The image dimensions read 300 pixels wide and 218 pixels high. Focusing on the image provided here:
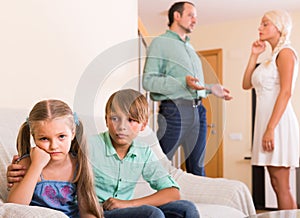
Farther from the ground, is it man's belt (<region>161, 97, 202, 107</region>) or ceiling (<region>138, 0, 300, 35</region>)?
ceiling (<region>138, 0, 300, 35</region>)

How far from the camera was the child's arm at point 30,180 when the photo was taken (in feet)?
3.74

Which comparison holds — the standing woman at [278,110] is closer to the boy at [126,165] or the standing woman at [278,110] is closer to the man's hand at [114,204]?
the boy at [126,165]

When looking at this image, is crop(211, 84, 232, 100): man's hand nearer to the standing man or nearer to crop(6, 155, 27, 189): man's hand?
the standing man

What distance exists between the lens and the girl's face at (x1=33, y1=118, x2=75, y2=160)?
3.96 ft

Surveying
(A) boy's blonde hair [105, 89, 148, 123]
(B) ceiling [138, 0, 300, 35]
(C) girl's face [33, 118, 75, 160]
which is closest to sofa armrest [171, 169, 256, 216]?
(A) boy's blonde hair [105, 89, 148, 123]

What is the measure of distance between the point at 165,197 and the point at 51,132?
0.44 m

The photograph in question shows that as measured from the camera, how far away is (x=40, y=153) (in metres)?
1.19

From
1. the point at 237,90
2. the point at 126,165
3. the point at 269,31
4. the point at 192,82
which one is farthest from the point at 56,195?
the point at 237,90

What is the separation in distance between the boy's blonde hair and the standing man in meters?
0.84

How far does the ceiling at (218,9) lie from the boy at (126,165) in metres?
3.43

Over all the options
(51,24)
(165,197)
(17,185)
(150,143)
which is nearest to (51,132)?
(17,185)

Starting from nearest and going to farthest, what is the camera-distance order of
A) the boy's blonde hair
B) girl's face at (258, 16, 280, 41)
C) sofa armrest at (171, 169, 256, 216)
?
the boy's blonde hair < sofa armrest at (171, 169, 256, 216) < girl's face at (258, 16, 280, 41)

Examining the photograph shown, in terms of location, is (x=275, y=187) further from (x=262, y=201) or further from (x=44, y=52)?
(x=262, y=201)

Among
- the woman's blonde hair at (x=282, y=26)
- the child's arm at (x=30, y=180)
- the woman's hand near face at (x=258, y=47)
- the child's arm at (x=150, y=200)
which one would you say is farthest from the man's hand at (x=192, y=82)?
the child's arm at (x=30, y=180)
